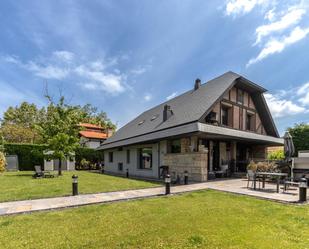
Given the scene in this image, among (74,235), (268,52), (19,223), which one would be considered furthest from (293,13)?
(19,223)

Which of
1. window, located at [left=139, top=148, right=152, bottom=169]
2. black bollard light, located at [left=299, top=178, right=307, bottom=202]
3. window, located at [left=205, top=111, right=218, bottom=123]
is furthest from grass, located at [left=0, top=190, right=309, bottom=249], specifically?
window, located at [left=139, top=148, right=152, bottom=169]

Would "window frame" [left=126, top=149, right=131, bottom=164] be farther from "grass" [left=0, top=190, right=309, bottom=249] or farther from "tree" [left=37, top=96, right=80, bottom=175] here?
"grass" [left=0, top=190, right=309, bottom=249]

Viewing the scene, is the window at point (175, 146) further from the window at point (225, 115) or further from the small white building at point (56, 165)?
the small white building at point (56, 165)

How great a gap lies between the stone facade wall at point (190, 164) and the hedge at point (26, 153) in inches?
619

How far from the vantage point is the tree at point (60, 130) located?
659 inches

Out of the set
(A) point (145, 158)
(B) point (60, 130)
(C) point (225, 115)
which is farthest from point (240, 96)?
(B) point (60, 130)

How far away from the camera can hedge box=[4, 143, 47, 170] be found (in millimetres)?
22188

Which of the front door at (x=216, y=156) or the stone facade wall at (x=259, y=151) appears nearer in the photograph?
the front door at (x=216, y=156)

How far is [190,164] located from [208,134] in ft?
6.57

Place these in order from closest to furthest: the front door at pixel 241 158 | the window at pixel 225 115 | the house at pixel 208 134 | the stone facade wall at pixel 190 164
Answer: the stone facade wall at pixel 190 164, the house at pixel 208 134, the window at pixel 225 115, the front door at pixel 241 158

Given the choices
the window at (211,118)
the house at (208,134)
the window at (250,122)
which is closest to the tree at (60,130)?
the house at (208,134)

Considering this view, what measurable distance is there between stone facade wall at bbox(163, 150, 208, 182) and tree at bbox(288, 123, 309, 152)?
1547cm

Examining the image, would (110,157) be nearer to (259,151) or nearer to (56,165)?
(56,165)

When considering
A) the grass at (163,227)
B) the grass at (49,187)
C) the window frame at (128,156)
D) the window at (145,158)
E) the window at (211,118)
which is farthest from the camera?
the window frame at (128,156)
